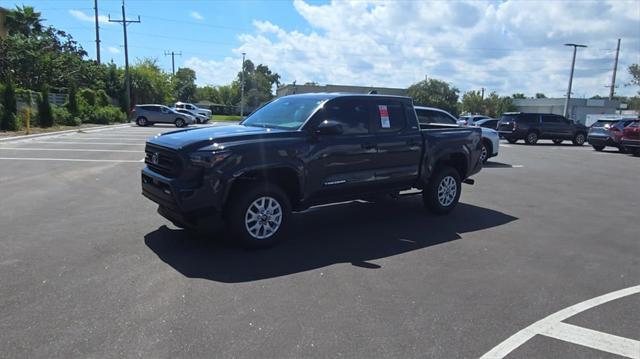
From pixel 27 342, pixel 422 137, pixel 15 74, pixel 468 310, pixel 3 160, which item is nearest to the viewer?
pixel 27 342

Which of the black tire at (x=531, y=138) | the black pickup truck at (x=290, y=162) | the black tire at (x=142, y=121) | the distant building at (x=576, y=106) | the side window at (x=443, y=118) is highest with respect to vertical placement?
the distant building at (x=576, y=106)

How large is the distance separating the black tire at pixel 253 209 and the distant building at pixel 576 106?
65.8 m

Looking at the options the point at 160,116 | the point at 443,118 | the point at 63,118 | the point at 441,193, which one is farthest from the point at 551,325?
the point at 160,116

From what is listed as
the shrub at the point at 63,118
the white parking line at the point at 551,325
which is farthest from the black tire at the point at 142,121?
the white parking line at the point at 551,325

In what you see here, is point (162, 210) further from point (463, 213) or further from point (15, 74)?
point (15, 74)

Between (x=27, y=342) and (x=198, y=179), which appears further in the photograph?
(x=198, y=179)

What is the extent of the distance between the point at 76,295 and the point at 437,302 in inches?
128

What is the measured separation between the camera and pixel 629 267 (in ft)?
19.3

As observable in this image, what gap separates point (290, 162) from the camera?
20.2 ft

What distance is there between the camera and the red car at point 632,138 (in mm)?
21453

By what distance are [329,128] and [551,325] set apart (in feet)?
10.8

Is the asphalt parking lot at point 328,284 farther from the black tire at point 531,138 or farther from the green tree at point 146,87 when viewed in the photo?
the green tree at point 146,87

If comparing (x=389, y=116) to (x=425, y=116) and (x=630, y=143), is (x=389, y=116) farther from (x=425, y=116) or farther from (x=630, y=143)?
(x=630, y=143)

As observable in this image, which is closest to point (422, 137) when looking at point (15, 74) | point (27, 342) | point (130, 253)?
point (130, 253)
